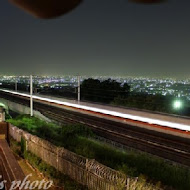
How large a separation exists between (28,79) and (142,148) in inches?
261

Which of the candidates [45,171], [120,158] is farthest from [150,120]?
[45,171]

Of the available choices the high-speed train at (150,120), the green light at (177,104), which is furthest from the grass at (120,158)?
the green light at (177,104)

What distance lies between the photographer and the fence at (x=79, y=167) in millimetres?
3086

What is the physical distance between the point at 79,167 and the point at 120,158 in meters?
1.20

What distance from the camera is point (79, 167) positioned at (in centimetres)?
372

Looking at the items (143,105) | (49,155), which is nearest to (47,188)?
(49,155)

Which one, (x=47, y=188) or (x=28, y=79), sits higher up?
(x=28, y=79)

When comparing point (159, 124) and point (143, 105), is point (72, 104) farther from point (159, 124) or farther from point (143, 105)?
point (159, 124)

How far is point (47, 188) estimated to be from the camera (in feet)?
12.7

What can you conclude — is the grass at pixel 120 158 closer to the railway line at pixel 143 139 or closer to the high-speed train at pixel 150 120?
the railway line at pixel 143 139

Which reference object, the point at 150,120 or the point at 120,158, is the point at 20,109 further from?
the point at 120,158

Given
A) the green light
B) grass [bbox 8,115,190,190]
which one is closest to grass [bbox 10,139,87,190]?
grass [bbox 8,115,190,190]

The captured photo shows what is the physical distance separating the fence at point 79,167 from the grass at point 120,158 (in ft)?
1.83

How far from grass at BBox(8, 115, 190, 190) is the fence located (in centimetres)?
56
